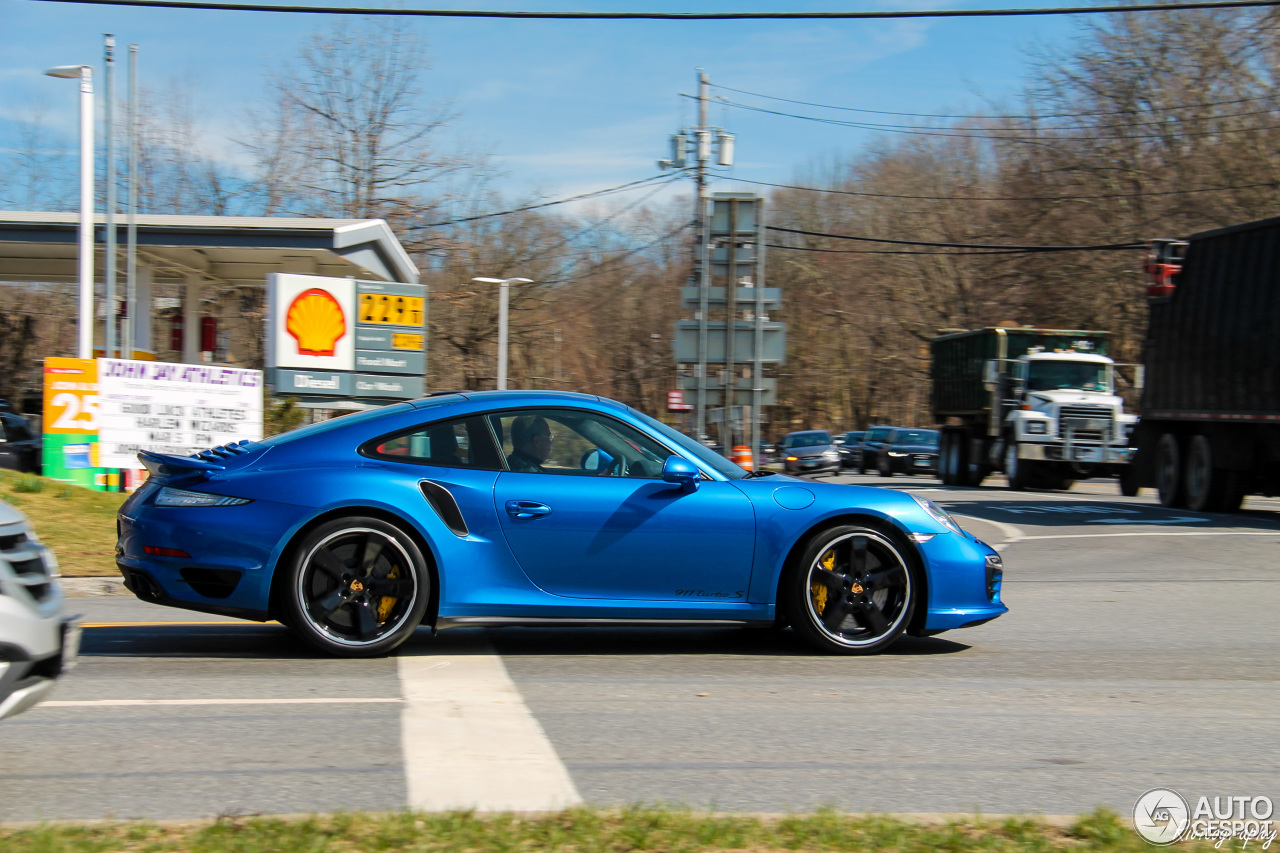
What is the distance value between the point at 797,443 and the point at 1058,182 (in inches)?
546

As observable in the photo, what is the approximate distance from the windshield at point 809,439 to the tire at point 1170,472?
20.0 m

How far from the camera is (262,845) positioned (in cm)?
332

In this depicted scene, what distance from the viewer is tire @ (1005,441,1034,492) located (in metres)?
26.8

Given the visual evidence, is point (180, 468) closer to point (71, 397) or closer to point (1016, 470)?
point (71, 397)

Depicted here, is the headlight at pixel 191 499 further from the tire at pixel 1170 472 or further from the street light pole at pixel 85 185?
the tire at pixel 1170 472

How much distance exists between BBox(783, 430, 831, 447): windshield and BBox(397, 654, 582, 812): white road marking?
1388 inches

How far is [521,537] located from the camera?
6152 mm

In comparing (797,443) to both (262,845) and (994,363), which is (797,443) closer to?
(994,363)

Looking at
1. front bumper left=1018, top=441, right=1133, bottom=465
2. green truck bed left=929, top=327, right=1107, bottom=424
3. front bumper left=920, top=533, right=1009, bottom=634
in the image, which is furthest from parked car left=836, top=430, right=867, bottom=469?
front bumper left=920, top=533, right=1009, bottom=634

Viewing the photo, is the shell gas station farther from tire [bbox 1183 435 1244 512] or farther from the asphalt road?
tire [bbox 1183 435 1244 512]

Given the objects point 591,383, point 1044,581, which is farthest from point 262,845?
point 591,383

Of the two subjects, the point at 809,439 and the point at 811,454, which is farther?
the point at 809,439

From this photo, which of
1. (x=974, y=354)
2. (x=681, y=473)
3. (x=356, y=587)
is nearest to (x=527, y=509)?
(x=681, y=473)

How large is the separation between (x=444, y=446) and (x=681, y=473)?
1243 millimetres
